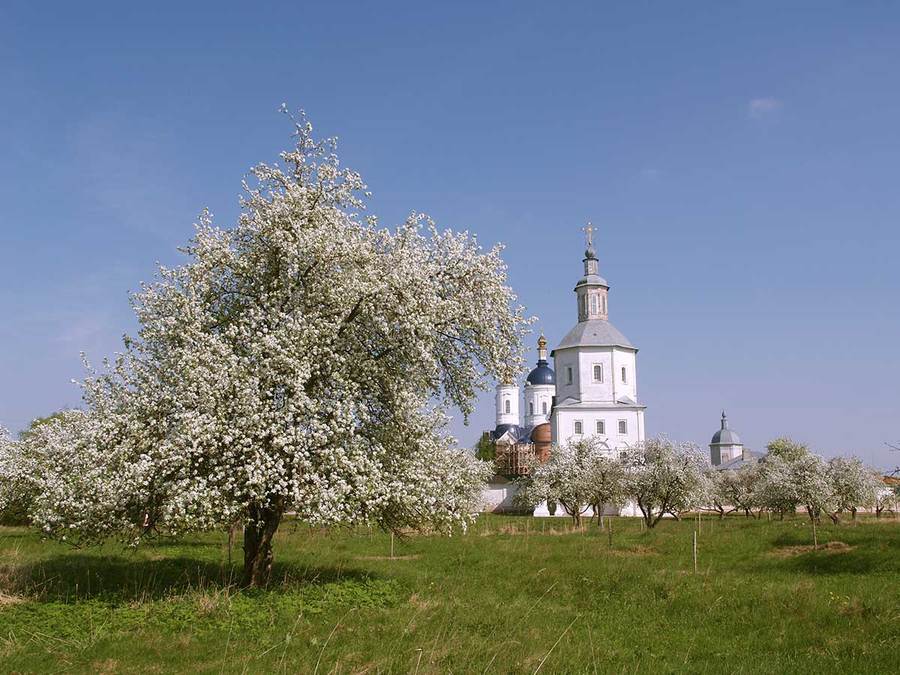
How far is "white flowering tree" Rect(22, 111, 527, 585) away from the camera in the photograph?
15188 millimetres

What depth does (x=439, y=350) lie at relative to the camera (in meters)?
19.2

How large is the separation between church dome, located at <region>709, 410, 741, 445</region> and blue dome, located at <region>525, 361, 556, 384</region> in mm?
63542

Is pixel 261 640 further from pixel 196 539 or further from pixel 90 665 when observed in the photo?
pixel 196 539

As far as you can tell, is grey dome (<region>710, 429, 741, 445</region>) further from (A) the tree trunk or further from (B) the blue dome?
→ (A) the tree trunk

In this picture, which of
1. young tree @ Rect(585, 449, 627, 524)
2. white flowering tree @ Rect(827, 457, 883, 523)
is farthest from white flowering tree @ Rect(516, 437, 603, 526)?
white flowering tree @ Rect(827, 457, 883, 523)

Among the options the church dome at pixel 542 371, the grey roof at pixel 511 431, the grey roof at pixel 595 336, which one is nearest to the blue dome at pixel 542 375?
the church dome at pixel 542 371

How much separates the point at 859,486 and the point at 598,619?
39.0 m

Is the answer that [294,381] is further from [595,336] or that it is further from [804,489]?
[595,336]

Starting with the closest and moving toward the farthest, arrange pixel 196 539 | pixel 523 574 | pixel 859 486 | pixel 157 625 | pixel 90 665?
pixel 90 665
pixel 157 625
pixel 523 574
pixel 196 539
pixel 859 486

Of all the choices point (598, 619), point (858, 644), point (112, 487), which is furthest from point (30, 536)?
point (858, 644)

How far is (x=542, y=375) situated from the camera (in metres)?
119

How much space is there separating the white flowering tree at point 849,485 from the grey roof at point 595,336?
34.6 m

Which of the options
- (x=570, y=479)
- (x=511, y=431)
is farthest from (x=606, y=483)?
(x=511, y=431)

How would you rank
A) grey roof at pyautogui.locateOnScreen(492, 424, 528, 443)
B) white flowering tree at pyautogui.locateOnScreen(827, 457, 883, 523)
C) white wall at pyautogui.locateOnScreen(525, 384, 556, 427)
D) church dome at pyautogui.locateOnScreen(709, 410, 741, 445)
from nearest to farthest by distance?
white flowering tree at pyautogui.locateOnScreen(827, 457, 883, 523) → white wall at pyautogui.locateOnScreen(525, 384, 556, 427) → grey roof at pyautogui.locateOnScreen(492, 424, 528, 443) → church dome at pyautogui.locateOnScreen(709, 410, 741, 445)
